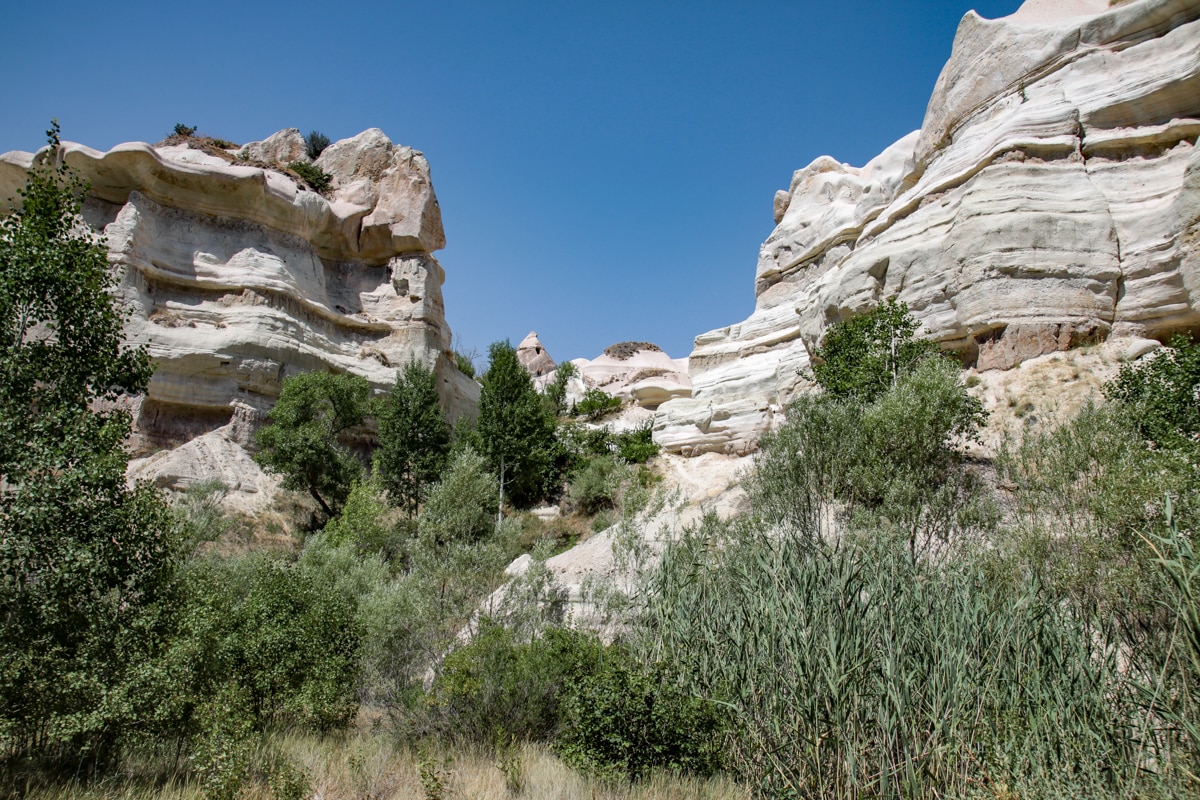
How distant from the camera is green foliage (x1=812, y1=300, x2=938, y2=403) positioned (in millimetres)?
18906

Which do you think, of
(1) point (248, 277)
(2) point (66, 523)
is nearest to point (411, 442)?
(1) point (248, 277)

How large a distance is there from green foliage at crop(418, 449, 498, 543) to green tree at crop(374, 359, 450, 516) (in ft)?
17.5

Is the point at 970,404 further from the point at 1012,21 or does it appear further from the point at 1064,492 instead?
the point at 1012,21

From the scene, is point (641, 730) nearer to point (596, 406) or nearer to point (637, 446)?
point (637, 446)

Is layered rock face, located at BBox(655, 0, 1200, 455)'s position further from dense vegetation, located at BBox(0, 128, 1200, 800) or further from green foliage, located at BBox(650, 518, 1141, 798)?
green foliage, located at BBox(650, 518, 1141, 798)

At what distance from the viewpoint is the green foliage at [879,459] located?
1378cm

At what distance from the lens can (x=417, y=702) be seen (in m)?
10.2

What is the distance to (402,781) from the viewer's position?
829 centimetres

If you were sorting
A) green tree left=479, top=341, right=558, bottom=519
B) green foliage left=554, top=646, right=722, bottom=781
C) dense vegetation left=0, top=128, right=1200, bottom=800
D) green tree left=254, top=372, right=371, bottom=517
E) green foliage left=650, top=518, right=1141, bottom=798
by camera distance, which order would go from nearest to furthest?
green foliage left=650, top=518, right=1141, bottom=798 < dense vegetation left=0, top=128, right=1200, bottom=800 < green foliage left=554, top=646, right=722, bottom=781 < green tree left=254, top=372, right=371, bottom=517 < green tree left=479, top=341, right=558, bottom=519

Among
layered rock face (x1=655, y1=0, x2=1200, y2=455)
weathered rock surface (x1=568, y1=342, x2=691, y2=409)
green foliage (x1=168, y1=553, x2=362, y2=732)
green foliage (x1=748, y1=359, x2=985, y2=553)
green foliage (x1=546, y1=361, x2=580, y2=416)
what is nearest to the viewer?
green foliage (x1=168, y1=553, x2=362, y2=732)

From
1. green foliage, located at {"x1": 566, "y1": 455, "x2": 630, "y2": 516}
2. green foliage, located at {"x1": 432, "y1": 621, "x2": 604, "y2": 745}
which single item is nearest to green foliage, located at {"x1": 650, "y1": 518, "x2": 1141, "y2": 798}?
green foliage, located at {"x1": 432, "y1": 621, "x2": 604, "y2": 745}

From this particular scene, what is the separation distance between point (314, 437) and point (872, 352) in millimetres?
18729

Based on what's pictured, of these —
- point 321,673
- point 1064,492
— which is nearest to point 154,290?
point 321,673

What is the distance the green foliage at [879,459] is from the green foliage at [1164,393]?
9.40 ft
